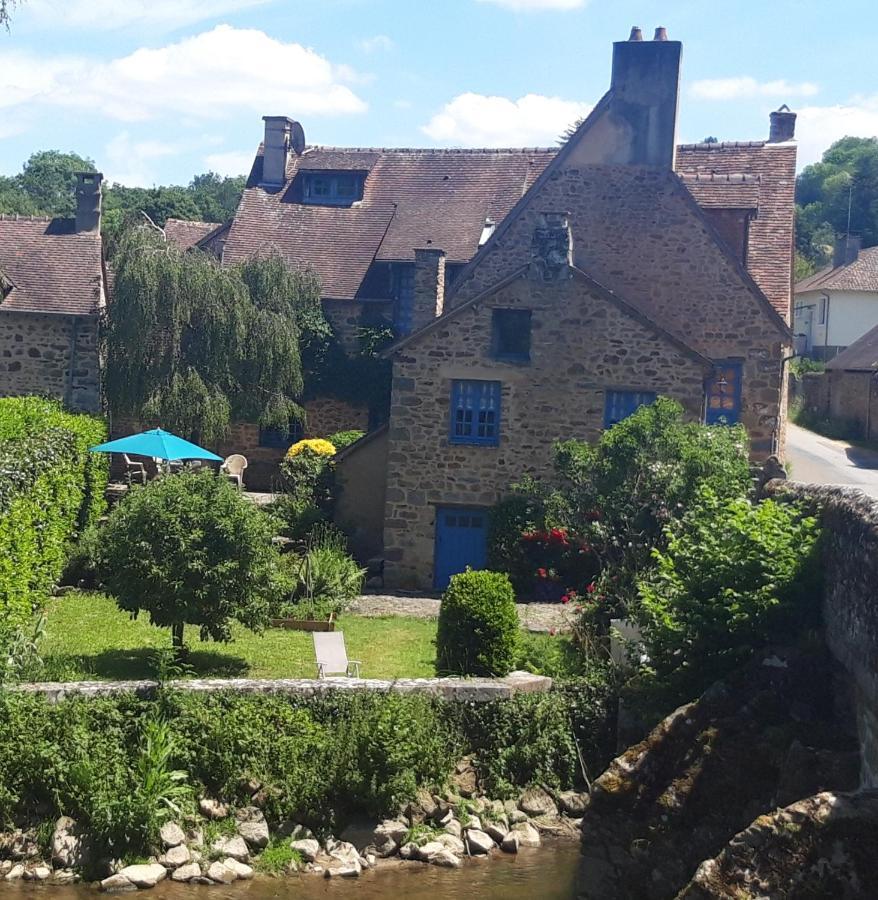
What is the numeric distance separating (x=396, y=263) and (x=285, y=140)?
656 cm

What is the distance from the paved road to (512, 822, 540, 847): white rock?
43.8 feet

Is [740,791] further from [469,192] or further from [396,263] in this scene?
[469,192]

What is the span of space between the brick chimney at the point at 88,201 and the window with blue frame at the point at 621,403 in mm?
15094

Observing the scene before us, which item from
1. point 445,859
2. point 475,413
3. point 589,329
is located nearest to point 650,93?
point 589,329

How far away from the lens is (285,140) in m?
36.5

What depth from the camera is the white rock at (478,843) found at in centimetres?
1338

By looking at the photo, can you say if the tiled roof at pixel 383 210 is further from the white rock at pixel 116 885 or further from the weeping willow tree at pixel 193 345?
the white rock at pixel 116 885

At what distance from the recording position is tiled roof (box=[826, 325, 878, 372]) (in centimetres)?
3959

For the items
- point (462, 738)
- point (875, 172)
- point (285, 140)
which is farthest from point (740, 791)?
point (875, 172)

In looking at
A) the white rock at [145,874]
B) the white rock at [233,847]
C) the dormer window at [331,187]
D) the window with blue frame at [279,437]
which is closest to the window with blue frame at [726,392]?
the window with blue frame at [279,437]

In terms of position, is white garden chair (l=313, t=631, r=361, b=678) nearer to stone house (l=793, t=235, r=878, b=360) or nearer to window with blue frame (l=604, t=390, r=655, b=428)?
window with blue frame (l=604, t=390, r=655, b=428)

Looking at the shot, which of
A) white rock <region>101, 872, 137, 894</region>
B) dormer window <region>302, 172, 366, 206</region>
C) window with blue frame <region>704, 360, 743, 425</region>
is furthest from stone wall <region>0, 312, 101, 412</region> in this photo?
white rock <region>101, 872, 137, 894</region>

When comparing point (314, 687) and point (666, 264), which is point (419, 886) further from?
point (666, 264)

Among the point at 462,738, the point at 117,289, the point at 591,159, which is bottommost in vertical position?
the point at 462,738
